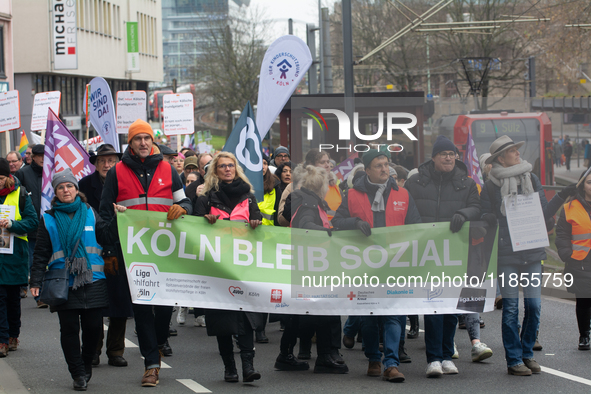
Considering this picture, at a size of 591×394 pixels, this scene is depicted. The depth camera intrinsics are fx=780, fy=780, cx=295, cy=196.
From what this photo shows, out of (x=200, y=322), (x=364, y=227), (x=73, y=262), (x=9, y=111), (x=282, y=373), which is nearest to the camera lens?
(x=73, y=262)

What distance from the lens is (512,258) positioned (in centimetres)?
655

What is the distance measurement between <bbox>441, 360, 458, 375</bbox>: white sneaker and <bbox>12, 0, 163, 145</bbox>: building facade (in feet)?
98.0

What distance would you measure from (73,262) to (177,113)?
40.7ft

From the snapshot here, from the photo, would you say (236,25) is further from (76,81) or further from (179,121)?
(179,121)

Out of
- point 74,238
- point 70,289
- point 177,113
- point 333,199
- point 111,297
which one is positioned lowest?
point 111,297

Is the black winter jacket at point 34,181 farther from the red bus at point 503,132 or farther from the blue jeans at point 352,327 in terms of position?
the red bus at point 503,132

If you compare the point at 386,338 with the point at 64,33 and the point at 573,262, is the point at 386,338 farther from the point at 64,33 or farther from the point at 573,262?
the point at 64,33

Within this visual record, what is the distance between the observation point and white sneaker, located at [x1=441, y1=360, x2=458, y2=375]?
6664 millimetres

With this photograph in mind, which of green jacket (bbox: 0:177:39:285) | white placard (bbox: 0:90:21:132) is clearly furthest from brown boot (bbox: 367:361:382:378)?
white placard (bbox: 0:90:21:132)

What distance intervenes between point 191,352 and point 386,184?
2782mm

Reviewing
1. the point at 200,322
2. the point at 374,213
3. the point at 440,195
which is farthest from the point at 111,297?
the point at 440,195

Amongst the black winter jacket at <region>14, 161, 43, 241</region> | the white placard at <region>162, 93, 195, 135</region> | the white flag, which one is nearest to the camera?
the white flag

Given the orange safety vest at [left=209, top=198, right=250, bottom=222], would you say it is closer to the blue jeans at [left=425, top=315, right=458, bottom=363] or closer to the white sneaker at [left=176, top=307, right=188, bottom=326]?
the blue jeans at [left=425, top=315, right=458, bottom=363]

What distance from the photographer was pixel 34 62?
35.2 m
